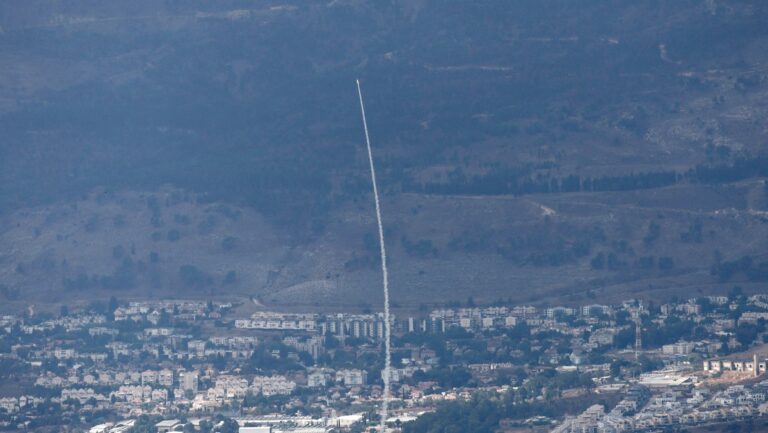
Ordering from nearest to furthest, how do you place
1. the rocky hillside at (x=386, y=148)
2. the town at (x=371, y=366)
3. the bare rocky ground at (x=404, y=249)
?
the town at (x=371, y=366), the bare rocky ground at (x=404, y=249), the rocky hillside at (x=386, y=148)

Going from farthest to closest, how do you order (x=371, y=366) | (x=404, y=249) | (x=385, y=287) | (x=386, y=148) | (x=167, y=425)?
(x=386, y=148) → (x=404, y=249) → (x=385, y=287) → (x=371, y=366) → (x=167, y=425)

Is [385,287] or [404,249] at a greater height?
[404,249]

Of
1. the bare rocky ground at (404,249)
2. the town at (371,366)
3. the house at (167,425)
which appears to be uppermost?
the bare rocky ground at (404,249)

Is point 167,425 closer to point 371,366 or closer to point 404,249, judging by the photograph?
point 371,366

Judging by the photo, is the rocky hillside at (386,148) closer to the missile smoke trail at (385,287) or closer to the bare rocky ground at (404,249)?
the bare rocky ground at (404,249)

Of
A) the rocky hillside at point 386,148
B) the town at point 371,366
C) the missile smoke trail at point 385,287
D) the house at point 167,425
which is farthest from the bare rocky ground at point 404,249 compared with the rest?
the house at point 167,425

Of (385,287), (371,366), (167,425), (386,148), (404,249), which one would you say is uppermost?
(386,148)

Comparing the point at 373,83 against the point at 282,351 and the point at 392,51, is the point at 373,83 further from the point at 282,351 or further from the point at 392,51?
the point at 282,351

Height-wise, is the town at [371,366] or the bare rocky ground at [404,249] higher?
the bare rocky ground at [404,249]


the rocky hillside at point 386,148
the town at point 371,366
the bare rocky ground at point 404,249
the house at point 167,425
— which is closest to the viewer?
the town at point 371,366

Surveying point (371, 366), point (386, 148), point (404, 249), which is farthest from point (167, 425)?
point (386, 148)

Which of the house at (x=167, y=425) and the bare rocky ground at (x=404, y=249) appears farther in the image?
the bare rocky ground at (x=404, y=249)
